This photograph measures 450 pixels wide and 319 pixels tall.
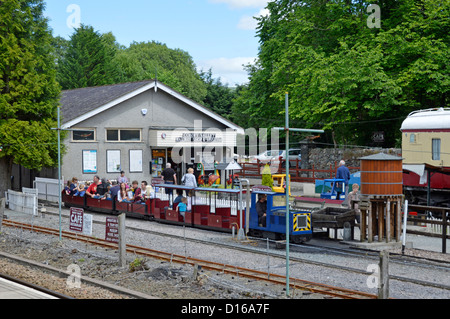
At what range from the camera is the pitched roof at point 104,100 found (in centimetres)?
3231

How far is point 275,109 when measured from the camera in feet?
143

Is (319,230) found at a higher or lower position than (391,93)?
lower

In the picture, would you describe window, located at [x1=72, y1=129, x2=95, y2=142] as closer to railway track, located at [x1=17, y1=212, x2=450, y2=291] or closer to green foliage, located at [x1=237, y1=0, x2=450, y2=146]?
green foliage, located at [x1=237, y1=0, x2=450, y2=146]

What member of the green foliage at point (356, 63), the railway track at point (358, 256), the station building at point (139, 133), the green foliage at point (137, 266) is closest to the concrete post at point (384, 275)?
the railway track at point (358, 256)

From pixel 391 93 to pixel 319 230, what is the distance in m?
15.1

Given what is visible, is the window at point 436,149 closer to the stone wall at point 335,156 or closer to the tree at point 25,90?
the stone wall at point 335,156

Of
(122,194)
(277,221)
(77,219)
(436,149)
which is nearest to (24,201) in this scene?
(122,194)

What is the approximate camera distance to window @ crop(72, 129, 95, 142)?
106ft

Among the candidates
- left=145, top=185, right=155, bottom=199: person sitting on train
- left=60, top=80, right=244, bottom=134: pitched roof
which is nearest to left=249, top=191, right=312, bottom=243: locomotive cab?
left=145, top=185, right=155, bottom=199: person sitting on train

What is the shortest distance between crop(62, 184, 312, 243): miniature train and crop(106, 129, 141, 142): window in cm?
687
